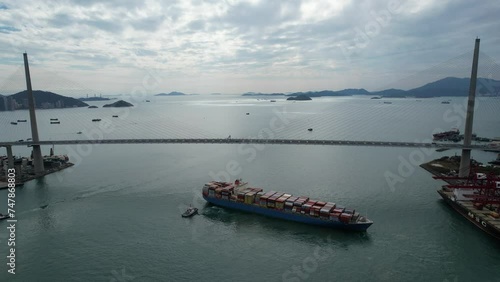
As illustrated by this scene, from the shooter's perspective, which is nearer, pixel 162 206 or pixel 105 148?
pixel 162 206

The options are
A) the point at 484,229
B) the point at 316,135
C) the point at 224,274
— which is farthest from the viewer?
the point at 316,135

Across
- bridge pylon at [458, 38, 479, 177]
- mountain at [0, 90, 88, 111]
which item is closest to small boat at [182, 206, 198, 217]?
bridge pylon at [458, 38, 479, 177]

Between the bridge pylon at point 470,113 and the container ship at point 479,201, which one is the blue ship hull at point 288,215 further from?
the bridge pylon at point 470,113

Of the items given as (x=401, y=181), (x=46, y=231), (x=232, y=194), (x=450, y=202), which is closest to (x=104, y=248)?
(x=46, y=231)

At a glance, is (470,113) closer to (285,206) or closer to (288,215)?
(285,206)

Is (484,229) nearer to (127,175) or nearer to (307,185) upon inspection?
(307,185)

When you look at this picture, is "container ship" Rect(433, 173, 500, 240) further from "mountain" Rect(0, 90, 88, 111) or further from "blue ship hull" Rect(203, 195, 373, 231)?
"mountain" Rect(0, 90, 88, 111)

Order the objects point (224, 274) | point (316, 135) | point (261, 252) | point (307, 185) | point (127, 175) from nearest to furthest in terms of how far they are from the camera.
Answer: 1. point (224, 274)
2. point (261, 252)
3. point (307, 185)
4. point (127, 175)
5. point (316, 135)

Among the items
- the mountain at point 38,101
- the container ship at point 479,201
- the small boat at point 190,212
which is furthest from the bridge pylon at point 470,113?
the mountain at point 38,101
